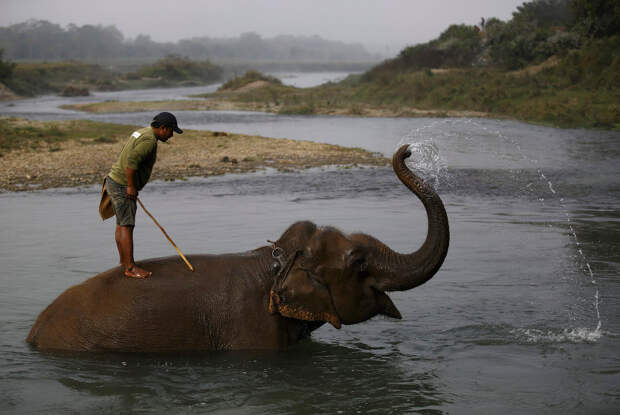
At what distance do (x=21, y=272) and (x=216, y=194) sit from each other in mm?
6915

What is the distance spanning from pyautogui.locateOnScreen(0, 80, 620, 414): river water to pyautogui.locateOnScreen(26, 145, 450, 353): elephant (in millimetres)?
246

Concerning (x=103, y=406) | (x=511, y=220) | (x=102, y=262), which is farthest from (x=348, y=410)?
(x=511, y=220)

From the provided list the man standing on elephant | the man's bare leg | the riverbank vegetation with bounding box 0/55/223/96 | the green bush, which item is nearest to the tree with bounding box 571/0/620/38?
the man standing on elephant

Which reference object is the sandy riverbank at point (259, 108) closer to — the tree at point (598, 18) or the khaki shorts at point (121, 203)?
the tree at point (598, 18)

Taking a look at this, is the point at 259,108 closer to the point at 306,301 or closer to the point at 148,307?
the point at 148,307

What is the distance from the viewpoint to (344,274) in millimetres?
5652

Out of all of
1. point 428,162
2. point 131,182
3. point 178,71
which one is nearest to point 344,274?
point 131,182

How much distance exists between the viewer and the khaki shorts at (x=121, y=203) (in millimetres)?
6590

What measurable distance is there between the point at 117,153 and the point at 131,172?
16.2m

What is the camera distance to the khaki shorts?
6.59 metres

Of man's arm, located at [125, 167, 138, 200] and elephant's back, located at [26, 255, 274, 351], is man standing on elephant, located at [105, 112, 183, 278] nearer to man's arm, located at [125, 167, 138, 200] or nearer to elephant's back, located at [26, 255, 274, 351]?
man's arm, located at [125, 167, 138, 200]

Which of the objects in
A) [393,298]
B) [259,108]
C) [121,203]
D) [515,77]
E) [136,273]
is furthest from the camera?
[259,108]

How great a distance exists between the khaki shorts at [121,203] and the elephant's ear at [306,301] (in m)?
1.80

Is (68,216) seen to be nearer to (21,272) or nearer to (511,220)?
(21,272)
